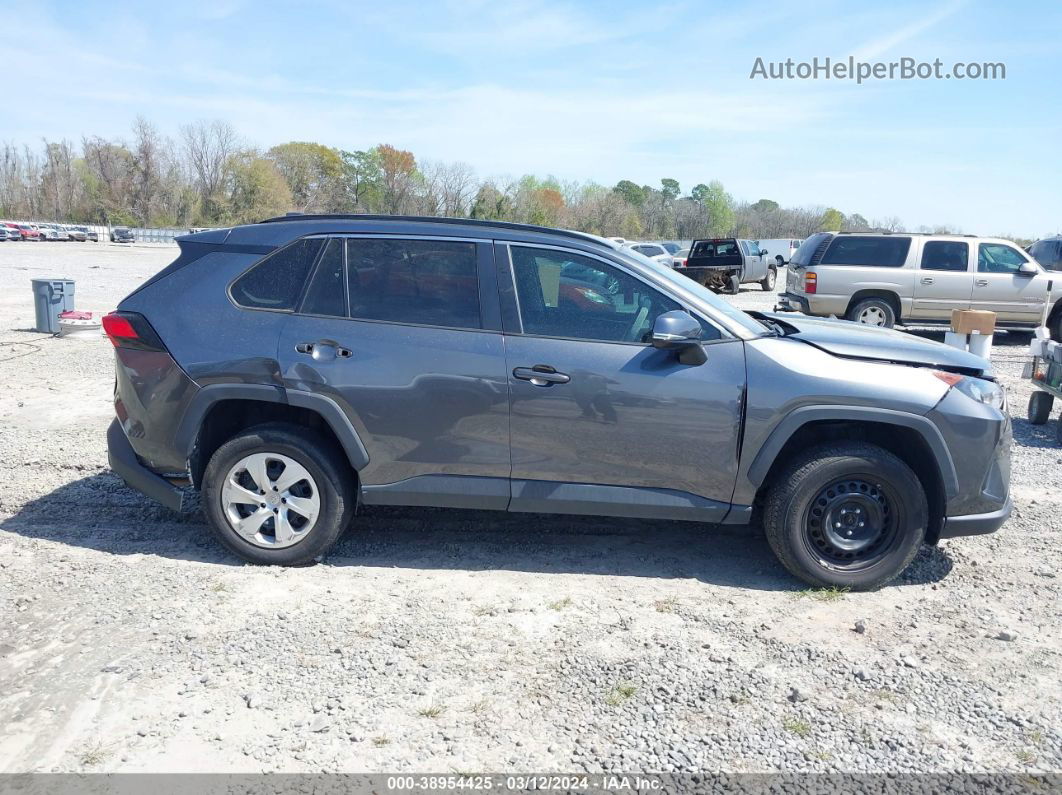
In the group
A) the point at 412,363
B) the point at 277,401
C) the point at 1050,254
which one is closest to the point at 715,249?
the point at 1050,254

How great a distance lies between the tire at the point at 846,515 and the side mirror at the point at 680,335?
790 mm

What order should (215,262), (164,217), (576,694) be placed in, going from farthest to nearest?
(164,217)
(215,262)
(576,694)

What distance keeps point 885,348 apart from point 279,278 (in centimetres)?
336

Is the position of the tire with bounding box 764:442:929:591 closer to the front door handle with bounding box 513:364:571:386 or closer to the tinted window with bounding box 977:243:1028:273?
the front door handle with bounding box 513:364:571:386

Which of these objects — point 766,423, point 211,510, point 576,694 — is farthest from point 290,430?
point 766,423

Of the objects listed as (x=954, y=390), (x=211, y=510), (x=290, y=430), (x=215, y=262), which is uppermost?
(x=215, y=262)

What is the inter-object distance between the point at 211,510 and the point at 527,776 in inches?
97.6

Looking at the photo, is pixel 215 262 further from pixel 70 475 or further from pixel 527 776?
pixel 527 776

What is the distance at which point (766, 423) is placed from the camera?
14.0 feet

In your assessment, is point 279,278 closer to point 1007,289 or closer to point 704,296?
point 704,296

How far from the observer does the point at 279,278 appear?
15.1 feet

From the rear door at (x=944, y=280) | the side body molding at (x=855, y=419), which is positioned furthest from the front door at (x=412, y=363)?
the rear door at (x=944, y=280)

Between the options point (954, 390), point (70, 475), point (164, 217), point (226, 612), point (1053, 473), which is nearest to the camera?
point (226, 612)

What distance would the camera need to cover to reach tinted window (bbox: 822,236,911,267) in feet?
50.2
